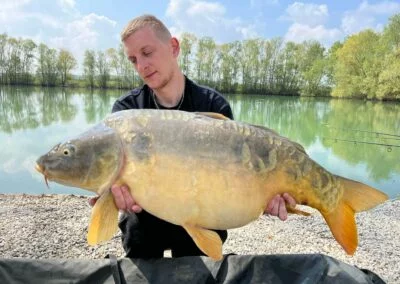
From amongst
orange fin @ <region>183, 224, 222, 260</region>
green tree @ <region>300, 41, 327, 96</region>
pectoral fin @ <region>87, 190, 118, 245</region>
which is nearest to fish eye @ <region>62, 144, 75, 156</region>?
pectoral fin @ <region>87, 190, 118, 245</region>

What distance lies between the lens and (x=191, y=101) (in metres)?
1.83

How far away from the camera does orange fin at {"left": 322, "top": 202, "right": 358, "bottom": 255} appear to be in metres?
1.29

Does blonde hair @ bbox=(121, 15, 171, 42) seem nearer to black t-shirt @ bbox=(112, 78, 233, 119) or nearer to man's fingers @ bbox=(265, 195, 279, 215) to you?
black t-shirt @ bbox=(112, 78, 233, 119)

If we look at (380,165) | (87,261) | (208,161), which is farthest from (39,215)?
(380,165)

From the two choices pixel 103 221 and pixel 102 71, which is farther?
pixel 102 71

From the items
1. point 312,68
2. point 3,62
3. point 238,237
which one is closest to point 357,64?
point 312,68

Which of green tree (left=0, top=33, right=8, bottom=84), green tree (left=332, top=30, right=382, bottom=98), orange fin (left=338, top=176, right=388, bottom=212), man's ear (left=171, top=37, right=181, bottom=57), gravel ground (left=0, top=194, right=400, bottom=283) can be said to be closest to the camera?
orange fin (left=338, top=176, right=388, bottom=212)

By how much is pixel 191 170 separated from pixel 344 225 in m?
0.57

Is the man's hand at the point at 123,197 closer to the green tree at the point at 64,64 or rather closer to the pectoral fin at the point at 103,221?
the pectoral fin at the point at 103,221

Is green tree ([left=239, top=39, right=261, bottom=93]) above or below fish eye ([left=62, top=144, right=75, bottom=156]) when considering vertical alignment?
above

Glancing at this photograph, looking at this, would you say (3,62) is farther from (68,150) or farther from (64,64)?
(68,150)

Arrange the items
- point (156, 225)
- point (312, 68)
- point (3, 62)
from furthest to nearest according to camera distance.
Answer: point (3, 62) < point (312, 68) < point (156, 225)

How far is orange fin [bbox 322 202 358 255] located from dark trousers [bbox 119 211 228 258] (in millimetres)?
654

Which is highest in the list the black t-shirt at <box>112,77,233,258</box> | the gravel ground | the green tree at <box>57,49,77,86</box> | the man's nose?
the green tree at <box>57,49,77,86</box>
